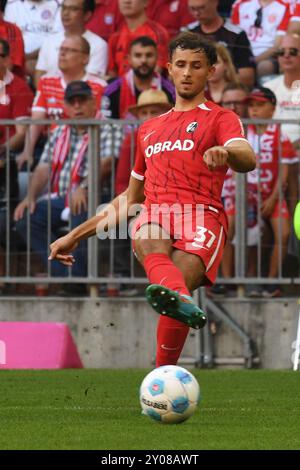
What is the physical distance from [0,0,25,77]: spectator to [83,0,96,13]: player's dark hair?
0.87 metres

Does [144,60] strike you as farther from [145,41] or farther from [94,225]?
[94,225]

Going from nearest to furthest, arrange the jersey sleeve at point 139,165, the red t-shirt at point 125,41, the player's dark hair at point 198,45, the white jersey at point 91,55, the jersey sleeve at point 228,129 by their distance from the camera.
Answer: the jersey sleeve at point 228,129, the player's dark hair at point 198,45, the jersey sleeve at point 139,165, the red t-shirt at point 125,41, the white jersey at point 91,55

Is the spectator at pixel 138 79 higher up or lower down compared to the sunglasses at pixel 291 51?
lower down

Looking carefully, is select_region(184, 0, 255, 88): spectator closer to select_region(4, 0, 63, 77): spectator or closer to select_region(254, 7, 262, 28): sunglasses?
select_region(254, 7, 262, 28): sunglasses

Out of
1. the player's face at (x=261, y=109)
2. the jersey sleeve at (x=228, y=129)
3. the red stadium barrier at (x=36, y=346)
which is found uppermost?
the jersey sleeve at (x=228, y=129)

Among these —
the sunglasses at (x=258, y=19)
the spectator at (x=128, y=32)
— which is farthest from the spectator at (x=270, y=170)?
the spectator at (x=128, y=32)

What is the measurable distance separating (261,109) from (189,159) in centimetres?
645

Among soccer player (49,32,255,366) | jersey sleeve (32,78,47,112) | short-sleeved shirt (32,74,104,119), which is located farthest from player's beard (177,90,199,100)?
jersey sleeve (32,78,47,112)

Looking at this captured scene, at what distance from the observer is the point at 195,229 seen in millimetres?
8570

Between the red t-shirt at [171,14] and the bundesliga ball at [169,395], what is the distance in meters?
8.18

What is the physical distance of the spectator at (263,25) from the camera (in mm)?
15141

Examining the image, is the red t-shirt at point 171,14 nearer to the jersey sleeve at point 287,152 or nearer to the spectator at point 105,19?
Answer: the spectator at point 105,19

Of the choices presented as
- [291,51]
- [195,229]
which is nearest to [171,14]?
[291,51]

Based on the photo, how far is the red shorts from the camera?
8.55 m
